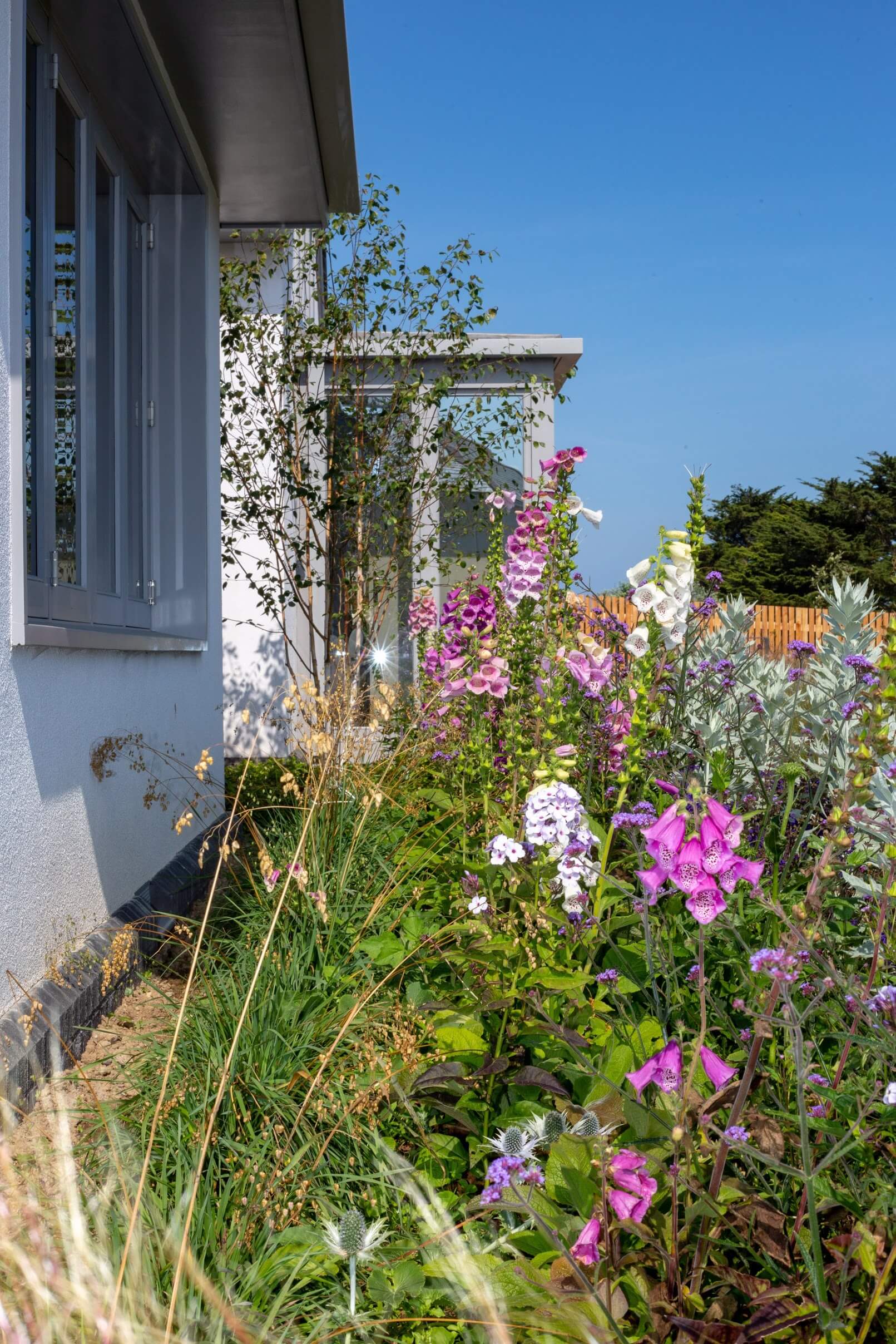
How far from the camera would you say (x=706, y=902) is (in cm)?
114

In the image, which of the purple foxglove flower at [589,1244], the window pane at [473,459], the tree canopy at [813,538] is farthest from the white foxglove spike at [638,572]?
the tree canopy at [813,538]

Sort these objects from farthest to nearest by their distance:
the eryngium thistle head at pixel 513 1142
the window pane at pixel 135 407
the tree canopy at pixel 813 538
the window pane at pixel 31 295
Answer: the tree canopy at pixel 813 538 < the window pane at pixel 135 407 < the window pane at pixel 31 295 < the eryngium thistle head at pixel 513 1142

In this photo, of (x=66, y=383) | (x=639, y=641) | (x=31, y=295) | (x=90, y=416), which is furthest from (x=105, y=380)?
(x=639, y=641)

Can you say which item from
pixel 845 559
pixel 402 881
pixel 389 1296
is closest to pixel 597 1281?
pixel 389 1296

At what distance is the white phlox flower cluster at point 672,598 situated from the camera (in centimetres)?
222

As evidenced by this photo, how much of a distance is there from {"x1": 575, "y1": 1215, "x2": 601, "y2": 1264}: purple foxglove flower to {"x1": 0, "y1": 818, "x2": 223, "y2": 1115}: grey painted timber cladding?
80 cm

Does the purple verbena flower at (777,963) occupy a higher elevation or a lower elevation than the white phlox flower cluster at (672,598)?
lower

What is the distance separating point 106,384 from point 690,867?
304cm

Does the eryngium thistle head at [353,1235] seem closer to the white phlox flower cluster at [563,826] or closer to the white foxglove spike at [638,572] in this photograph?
the white phlox flower cluster at [563,826]

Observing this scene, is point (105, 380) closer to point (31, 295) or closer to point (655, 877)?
point (31, 295)

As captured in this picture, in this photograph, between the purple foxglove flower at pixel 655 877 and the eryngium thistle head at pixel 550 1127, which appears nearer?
the purple foxglove flower at pixel 655 877

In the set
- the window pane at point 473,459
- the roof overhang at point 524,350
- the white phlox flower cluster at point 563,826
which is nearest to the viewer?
the white phlox flower cluster at point 563,826

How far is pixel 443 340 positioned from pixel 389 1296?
7011mm

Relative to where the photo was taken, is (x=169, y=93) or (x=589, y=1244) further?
(x=169, y=93)
